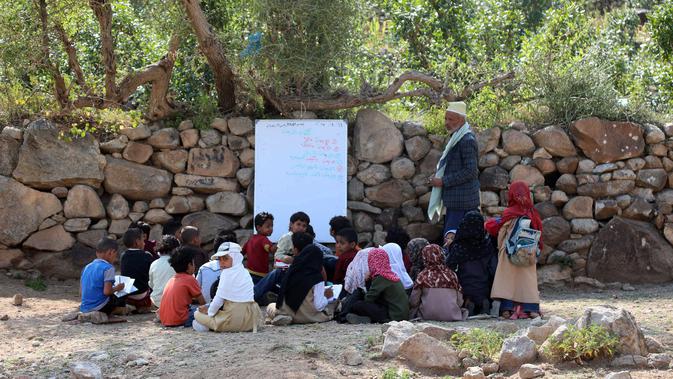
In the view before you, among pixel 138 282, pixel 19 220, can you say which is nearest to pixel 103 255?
pixel 138 282

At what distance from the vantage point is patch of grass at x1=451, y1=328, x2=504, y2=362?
5427 millimetres

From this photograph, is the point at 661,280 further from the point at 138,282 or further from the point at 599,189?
the point at 138,282

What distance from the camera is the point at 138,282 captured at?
7.91 m

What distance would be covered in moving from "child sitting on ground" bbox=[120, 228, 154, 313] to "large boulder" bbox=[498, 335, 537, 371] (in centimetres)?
375

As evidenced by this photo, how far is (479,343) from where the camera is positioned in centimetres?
549

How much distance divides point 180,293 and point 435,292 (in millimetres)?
2037

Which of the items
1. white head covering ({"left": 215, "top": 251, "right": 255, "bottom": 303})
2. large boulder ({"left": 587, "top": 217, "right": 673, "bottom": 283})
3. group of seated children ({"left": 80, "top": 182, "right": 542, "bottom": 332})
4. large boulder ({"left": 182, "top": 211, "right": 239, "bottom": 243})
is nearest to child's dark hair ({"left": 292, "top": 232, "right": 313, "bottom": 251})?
group of seated children ({"left": 80, "top": 182, "right": 542, "bottom": 332})

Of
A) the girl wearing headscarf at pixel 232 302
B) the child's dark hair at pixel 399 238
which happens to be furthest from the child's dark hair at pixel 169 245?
the child's dark hair at pixel 399 238

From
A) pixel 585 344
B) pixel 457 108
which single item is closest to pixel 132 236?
pixel 457 108

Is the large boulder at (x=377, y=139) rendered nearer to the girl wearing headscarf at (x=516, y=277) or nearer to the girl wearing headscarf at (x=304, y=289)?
the girl wearing headscarf at (x=516, y=277)

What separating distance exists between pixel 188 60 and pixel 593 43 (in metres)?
5.26

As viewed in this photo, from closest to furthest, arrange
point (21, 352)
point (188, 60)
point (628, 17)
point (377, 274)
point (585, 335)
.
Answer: point (585, 335)
point (21, 352)
point (377, 274)
point (188, 60)
point (628, 17)

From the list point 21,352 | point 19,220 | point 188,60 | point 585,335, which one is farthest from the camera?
point 188,60

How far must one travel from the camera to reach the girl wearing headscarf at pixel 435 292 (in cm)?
709
